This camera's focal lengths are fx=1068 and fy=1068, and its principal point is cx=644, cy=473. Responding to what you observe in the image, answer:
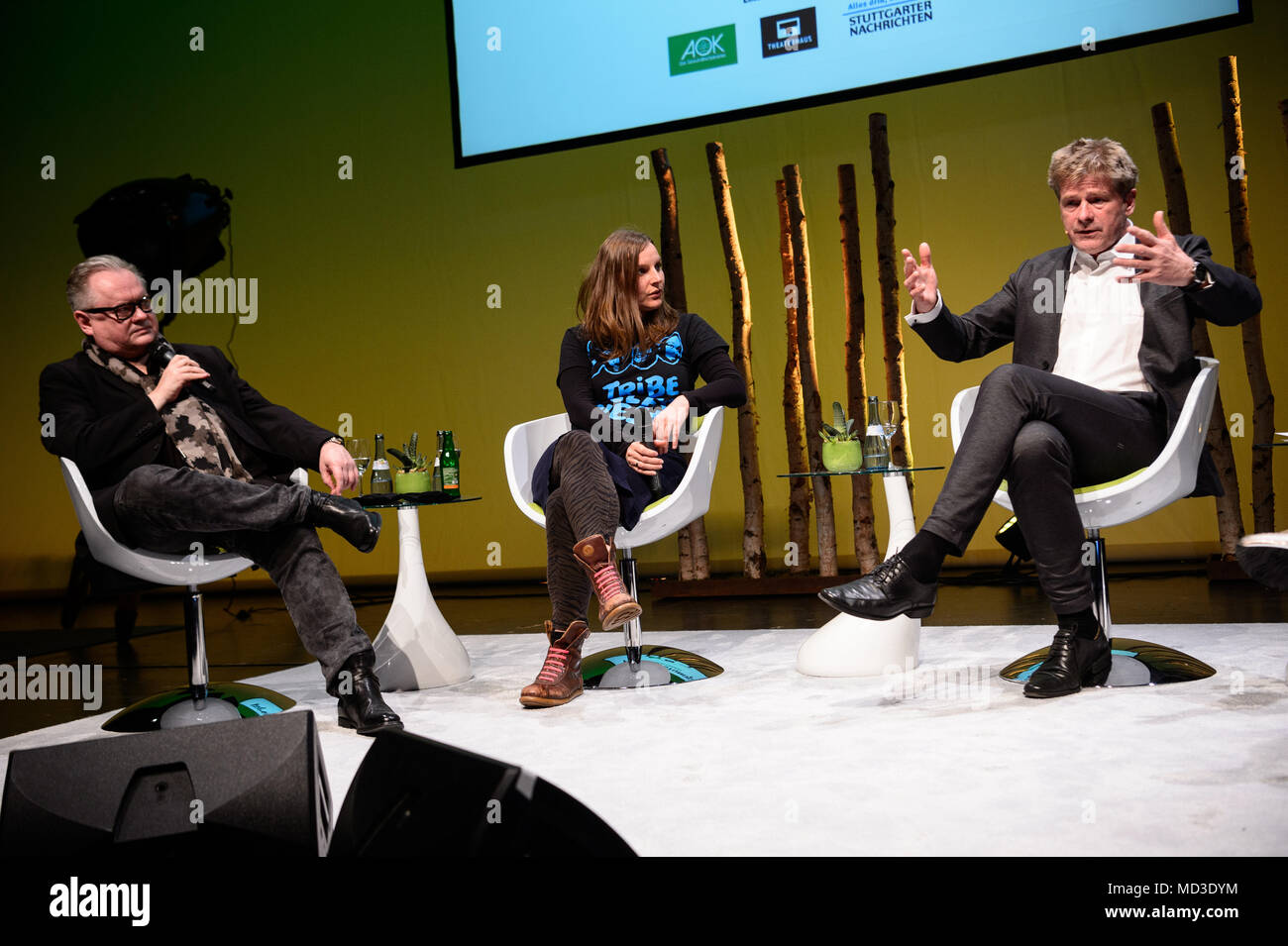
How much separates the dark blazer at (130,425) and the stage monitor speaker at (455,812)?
169 cm

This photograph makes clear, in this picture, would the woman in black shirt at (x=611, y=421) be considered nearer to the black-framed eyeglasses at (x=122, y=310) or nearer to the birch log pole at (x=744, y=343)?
the black-framed eyeglasses at (x=122, y=310)

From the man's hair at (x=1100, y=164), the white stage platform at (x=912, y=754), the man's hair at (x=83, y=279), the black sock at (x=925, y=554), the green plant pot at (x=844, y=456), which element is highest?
the man's hair at (x=1100, y=164)

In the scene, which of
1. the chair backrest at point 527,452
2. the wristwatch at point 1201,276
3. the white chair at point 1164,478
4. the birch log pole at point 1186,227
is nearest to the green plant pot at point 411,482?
the chair backrest at point 527,452

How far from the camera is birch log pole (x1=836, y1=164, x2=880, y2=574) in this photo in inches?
186

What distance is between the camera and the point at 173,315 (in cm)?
→ 647

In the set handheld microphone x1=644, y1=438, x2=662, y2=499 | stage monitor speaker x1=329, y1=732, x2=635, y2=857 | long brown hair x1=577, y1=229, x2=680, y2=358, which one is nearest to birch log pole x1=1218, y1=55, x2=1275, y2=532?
long brown hair x1=577, y1=229, x2=680, y2=358

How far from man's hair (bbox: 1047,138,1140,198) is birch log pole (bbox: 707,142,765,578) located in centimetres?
258

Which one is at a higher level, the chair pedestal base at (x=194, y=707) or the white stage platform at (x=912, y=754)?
→ the chair pedestal base at (x=194, y=707)

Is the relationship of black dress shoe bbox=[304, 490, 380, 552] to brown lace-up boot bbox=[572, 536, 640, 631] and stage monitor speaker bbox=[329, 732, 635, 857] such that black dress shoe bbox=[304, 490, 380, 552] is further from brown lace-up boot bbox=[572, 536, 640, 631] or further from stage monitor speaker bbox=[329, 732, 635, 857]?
stage monitor speaker bbox=[329, 732, 635, 857]

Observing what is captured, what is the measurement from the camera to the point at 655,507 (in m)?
2.71

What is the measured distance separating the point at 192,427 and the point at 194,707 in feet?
2.20

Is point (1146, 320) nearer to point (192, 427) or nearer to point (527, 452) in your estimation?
point (527, 452)

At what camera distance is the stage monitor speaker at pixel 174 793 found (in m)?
1.05

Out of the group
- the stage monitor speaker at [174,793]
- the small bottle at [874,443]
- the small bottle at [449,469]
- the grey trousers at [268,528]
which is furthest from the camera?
the small bottle at [449,469]
